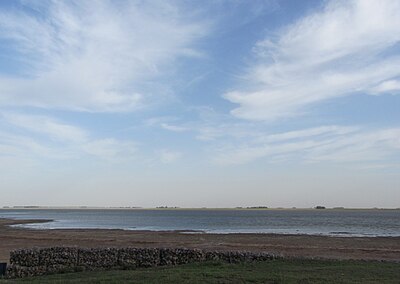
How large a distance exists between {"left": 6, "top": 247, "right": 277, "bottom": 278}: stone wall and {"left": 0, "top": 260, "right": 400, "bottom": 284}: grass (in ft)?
3.79

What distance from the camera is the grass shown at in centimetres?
1334

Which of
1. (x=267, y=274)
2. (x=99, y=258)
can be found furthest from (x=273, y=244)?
(x=267, y=274)

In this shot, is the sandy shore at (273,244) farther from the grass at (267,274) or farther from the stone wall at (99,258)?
the grass at (267,274)

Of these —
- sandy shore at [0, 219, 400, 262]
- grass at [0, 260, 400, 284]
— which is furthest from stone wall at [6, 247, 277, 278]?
sandy shore at [0, 219, 400, 262]

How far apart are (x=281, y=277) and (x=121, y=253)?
24.1 feet

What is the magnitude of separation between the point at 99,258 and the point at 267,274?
23.9 feet

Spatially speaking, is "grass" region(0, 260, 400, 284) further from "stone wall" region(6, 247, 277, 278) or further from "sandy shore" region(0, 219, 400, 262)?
"sandy shore" region(0, 219, 400, 262)

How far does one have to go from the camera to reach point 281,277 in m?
13.6

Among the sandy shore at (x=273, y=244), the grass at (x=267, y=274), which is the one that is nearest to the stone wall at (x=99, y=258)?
the grass at (x=267, y=274)

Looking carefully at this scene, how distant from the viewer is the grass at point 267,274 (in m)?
13.3

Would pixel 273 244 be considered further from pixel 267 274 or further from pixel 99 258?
pixel 267 274

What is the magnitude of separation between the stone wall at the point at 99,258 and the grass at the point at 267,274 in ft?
3.79

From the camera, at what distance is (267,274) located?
14281mm

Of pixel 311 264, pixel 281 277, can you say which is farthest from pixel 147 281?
pixel 311 264
